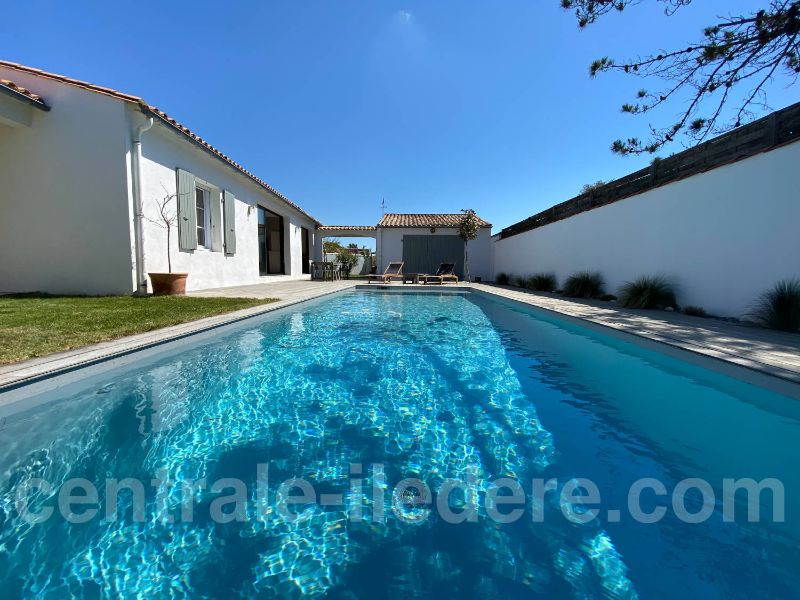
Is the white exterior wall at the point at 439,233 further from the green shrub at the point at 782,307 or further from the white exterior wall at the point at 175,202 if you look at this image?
the green shrub at the point at 782,307

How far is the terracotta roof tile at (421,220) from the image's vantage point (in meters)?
17.8

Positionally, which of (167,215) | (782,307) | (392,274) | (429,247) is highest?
(429,247)

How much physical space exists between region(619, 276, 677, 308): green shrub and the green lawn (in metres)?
6.96

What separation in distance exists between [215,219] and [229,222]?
1.29 feet

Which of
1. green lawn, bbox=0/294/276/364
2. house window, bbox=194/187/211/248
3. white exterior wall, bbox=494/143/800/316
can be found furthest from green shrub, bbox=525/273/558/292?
house window, bbox=194/187/211/248

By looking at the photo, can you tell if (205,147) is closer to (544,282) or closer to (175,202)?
(175,202)

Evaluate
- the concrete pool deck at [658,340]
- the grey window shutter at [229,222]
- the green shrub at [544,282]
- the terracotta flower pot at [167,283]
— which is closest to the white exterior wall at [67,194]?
the terracotta flower pot at [167,283]

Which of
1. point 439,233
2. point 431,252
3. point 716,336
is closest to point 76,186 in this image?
point 716,336

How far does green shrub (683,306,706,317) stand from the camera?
18.1ft

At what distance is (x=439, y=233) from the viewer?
17812 mm

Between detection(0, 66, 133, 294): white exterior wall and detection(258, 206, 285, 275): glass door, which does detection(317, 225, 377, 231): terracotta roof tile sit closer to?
detection(258, 206, 285, 275): glass door

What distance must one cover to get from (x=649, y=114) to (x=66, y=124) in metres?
9.74

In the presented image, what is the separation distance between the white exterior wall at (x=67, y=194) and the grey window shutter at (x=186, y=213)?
49.2 inches

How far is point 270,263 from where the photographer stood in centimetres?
1706
